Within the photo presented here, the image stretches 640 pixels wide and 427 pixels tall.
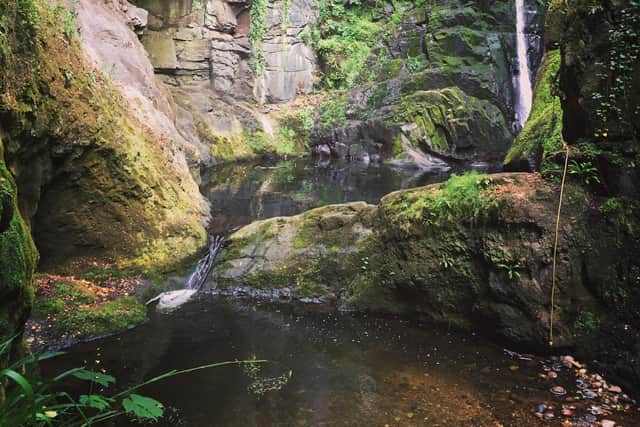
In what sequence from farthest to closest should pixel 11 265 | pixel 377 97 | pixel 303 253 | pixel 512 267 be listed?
1. pixel 377 97
2. pixel 303 253
3. pixel 512 267
4. pixel 11 265

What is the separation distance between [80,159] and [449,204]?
6183 millimetres

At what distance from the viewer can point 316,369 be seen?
5.88 meters

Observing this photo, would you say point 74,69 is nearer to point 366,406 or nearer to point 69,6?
point 69,6

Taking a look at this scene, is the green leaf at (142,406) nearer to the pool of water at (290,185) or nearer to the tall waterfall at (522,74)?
the pool of water at (290,185)

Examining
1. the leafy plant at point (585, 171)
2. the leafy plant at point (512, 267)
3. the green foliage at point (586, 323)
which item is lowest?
the green foliage at point (586, 323)

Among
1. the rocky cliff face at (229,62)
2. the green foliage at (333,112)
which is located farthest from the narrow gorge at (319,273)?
the green foliage at (333,112)

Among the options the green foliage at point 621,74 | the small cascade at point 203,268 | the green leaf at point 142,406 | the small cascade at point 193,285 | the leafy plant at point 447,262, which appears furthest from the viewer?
the small cascade at point 203,268

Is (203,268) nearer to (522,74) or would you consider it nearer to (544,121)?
(544,121)

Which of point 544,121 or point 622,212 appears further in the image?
point 544,121

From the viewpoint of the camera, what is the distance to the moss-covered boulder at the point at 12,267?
3.41 m

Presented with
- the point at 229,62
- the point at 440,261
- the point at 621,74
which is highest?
the point at 229,62

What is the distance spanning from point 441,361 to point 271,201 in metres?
9.94

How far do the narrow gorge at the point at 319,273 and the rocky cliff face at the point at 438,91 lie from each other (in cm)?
1299

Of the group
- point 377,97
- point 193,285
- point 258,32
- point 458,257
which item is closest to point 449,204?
point 458,257
